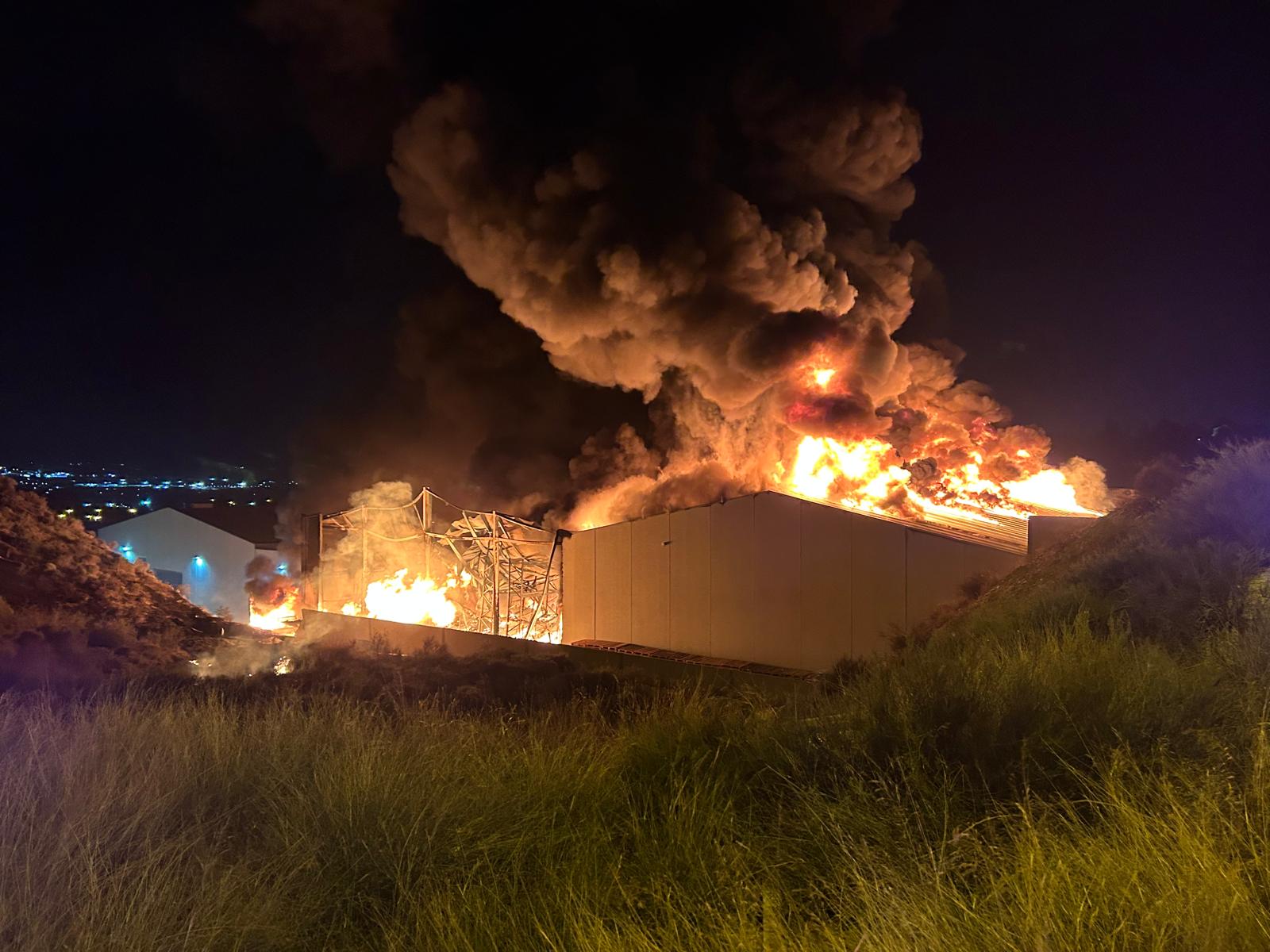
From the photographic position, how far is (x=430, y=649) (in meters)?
21.2

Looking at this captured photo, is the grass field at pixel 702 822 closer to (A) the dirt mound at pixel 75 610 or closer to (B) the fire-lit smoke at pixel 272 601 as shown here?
(A) the dirt mound at pixel 75 610

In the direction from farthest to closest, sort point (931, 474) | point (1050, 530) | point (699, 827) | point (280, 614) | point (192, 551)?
point (192, 551) → point (280, 614) → point (931, 474) → point (1050, 530) → point (699, 827)

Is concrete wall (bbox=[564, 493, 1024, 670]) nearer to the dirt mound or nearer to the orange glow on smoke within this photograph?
the orange glow on smoke

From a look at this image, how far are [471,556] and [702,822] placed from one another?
21834mm

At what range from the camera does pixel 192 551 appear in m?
39.1

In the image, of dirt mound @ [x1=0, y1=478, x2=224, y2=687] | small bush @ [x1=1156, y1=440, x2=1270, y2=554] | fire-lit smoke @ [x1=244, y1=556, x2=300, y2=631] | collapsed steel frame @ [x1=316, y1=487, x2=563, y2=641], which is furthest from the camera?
fire-lit smoke @ [x1=244, y1=556, x2=300, y2=631]

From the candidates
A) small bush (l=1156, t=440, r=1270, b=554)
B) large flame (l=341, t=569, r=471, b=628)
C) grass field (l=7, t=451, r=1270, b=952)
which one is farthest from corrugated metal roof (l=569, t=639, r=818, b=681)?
grass field (l=7, t=451, r=1270, b=952)

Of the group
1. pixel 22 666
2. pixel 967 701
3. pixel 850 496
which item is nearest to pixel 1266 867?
pixel 967 701

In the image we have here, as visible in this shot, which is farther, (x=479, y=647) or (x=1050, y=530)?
(x=479, y=647)

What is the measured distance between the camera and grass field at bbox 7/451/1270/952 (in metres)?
2.52

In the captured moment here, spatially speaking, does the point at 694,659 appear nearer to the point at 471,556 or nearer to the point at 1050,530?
the point at 1050,530

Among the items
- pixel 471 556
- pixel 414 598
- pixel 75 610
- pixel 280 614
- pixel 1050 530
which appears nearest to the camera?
pixel 1050 530

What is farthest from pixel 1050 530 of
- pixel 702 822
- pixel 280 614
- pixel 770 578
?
pixel 280 614

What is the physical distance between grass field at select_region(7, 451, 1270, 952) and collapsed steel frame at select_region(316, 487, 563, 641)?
18.7 meters
